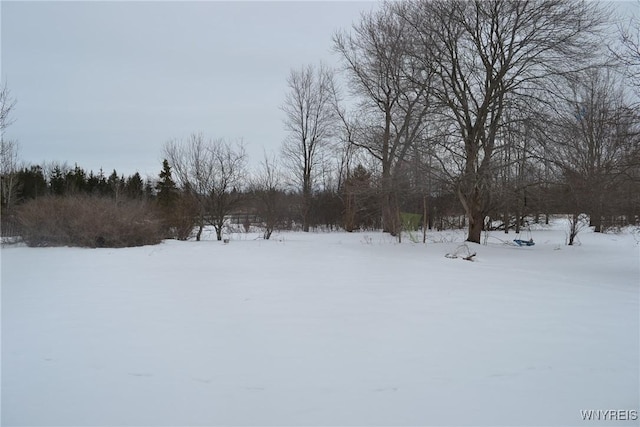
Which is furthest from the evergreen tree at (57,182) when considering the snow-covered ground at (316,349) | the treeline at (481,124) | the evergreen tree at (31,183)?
the snow-covered ground at (316,349)

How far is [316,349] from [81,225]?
1255 centimetres

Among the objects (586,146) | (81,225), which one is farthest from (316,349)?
(586,146)

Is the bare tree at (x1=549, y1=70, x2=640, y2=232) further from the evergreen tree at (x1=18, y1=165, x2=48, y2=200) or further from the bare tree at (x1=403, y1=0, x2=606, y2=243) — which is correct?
the evergreen tree at (x1=18, y1=165, x2=48, y2=200)

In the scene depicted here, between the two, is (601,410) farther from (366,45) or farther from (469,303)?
(366,45)

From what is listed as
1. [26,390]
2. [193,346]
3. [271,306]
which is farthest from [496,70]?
[26,390]

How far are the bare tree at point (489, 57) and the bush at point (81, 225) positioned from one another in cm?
1252

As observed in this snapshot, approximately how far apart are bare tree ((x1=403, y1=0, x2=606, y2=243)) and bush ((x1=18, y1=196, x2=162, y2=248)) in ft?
41.1

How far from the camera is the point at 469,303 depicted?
6.19m

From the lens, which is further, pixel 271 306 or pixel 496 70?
pixel 496 70

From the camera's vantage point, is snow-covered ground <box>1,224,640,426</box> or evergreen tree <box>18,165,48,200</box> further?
evergreen tree <box>18,165,48,200</box>

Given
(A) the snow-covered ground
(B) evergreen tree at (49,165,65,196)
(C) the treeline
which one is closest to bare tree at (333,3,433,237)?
(C) the treeline

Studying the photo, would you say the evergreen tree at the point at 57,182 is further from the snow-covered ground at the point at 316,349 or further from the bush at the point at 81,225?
the snow-covered ground at the point at 316,349

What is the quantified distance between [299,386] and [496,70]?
1534 centimetres

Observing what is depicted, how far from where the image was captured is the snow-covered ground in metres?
3.10
